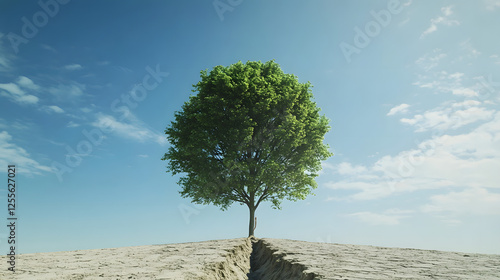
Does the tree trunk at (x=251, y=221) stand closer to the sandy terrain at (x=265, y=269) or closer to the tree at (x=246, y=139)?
the tree at (x=246, y=139)

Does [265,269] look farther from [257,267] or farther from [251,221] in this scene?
[251,221]

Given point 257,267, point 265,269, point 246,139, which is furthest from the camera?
point 246,139

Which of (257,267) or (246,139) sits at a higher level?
(246,139)

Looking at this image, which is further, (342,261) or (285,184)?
(285,184)

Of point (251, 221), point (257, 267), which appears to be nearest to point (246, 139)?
point (251, 221)

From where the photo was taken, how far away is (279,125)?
2005cm

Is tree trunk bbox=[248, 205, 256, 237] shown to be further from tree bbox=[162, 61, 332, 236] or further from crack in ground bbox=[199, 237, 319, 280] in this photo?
crack in ground bbox=[199, 237, 319, 280]

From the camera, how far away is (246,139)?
63.4 feet

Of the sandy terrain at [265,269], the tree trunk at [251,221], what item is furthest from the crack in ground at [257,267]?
the tree trunk at [251,221]

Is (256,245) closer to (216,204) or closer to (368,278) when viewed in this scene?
(216,204)

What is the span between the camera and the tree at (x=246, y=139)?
64.5 ft

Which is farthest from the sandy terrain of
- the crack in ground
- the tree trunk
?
the tree trunk

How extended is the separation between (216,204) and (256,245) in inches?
265

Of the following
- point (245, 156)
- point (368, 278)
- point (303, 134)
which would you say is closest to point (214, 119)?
point (245, 156)
